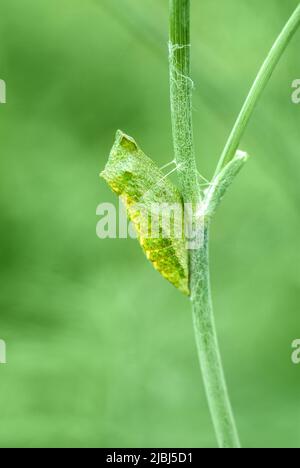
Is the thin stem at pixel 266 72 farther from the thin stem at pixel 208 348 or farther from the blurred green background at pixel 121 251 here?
the blurred green background at pixel 121 251

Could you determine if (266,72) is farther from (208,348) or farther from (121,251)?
(121,251)

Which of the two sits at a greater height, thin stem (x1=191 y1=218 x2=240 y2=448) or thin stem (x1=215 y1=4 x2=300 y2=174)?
thin stem (x1=215 y1=4 x2=300 y2=174)

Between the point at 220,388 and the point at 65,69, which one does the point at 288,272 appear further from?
the point at 220,388

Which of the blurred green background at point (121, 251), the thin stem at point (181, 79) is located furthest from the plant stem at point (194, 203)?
the blurred green background at point (121, 251)

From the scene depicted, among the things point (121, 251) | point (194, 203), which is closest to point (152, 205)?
point (194, 203)

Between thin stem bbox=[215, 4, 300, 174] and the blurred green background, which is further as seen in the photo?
the blurred green background

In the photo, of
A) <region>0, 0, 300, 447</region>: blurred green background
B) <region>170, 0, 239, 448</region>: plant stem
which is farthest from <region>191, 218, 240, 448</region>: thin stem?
<region>0, 0, 300, 447</region>: blurred green background

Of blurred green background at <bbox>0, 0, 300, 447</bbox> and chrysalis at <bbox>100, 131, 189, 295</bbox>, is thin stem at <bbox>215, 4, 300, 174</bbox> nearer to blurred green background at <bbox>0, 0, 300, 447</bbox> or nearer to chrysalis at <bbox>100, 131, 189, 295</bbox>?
chrysalis at <bbox>100, 131, 189, 295</bbox>
